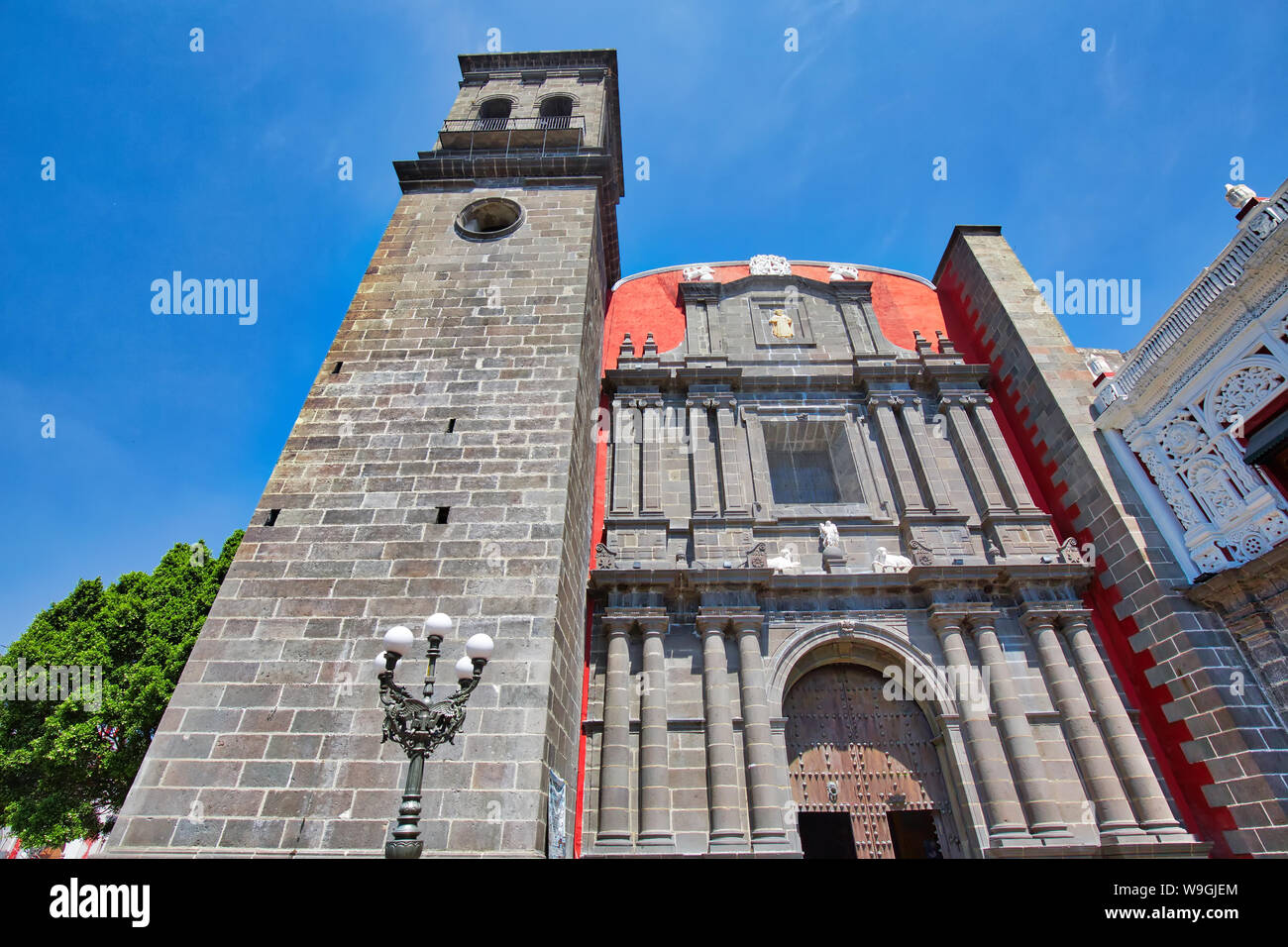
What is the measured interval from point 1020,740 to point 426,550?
824 cm

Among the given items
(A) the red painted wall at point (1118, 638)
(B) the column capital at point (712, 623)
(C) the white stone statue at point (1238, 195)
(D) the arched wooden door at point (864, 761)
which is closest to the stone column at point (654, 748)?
(B) the column capital at point (712, 623)

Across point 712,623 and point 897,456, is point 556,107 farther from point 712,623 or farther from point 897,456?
point 712,623

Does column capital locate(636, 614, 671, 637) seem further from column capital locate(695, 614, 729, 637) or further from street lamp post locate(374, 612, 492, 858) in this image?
street lamp post locate(374, 612, 492, 858)

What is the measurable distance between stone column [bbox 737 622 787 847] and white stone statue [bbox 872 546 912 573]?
2.37 meters

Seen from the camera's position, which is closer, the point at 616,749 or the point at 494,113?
the point at 616,749

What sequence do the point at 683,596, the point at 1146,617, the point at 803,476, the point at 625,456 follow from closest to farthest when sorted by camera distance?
the point at 1146,617
the point at 683,596
the point at 625,456
the point at 803,476

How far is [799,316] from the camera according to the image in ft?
46.7

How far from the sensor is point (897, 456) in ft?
37.9

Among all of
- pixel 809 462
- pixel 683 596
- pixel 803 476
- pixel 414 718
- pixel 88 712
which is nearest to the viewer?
pixel 414 718

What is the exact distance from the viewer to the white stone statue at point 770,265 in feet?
49.4

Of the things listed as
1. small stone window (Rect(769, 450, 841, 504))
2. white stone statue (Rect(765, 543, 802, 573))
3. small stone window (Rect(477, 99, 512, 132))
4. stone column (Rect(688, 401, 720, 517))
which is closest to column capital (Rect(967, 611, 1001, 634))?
white stone statue (Rect(765, 543, 802, 573))

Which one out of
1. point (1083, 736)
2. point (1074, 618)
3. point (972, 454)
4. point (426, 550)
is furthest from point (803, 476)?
point (426, 550)

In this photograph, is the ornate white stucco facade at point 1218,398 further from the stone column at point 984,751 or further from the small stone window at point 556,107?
the small stone window at point 556,107

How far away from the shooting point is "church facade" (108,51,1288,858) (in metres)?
6.73
